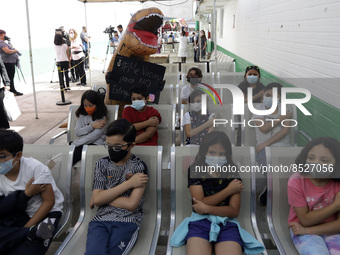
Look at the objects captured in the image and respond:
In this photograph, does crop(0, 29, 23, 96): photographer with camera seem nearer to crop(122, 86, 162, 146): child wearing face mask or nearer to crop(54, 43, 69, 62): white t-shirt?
crop(54, 43, 69, 62): white t-shirt

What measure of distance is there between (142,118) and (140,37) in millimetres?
1419

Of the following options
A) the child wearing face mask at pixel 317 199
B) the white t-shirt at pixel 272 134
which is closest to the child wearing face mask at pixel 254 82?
the white t-shirt at pixel 272 134

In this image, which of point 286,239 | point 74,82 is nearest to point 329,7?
point 286,239

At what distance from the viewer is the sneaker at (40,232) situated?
2.08 meters

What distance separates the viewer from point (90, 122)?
12.0 feet

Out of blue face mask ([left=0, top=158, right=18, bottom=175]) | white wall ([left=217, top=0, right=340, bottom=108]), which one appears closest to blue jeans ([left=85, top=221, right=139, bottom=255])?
blue face mask ([left=0, top=158, right=18, bottom=175])

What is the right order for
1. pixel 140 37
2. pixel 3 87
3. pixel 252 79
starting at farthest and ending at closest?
pixel 3 87 → pixel 252 79 → pixel 140 37

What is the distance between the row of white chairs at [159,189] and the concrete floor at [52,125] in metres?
0.15

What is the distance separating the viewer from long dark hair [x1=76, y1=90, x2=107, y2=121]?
3.56m

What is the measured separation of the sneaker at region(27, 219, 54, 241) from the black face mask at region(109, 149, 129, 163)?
2.03ft

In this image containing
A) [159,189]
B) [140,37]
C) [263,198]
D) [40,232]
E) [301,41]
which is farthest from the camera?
[140,37]

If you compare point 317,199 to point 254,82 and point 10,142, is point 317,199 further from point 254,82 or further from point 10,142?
point 254,82

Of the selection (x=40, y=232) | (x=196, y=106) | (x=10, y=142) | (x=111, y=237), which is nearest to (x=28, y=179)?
(x=10, y=142)

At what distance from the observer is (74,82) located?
11.5 metres
